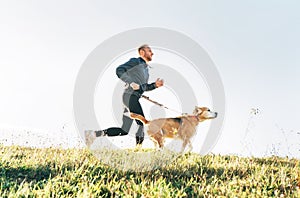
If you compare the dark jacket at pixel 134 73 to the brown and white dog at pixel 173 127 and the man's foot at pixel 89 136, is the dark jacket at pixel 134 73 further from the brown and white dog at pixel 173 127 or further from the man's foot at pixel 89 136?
the man's foot at pixel 89 136

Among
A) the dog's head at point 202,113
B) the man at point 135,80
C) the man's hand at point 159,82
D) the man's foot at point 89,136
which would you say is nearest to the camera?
the man's hand at point 159,82

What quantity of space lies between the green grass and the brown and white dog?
144 centimetres

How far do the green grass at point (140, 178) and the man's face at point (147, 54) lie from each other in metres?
2.39

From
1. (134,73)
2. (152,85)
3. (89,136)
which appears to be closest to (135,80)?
(134,73)

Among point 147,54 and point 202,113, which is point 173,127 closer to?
point 202,113

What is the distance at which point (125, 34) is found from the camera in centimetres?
814

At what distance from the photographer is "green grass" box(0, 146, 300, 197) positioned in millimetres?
4664

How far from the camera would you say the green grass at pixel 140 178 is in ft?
15.3

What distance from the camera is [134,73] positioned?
7.75 m

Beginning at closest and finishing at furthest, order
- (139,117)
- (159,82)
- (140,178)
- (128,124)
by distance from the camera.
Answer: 1. (140,178)
2. (159,82)
3. (139,117)
4. (128,124)

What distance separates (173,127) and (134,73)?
1.40m

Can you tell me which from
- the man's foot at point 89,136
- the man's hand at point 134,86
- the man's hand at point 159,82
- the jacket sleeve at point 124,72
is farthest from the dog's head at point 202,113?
the man's foot at point 89,136

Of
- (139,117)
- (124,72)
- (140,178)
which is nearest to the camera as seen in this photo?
(140,178)

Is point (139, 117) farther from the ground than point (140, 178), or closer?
farther from the ground
